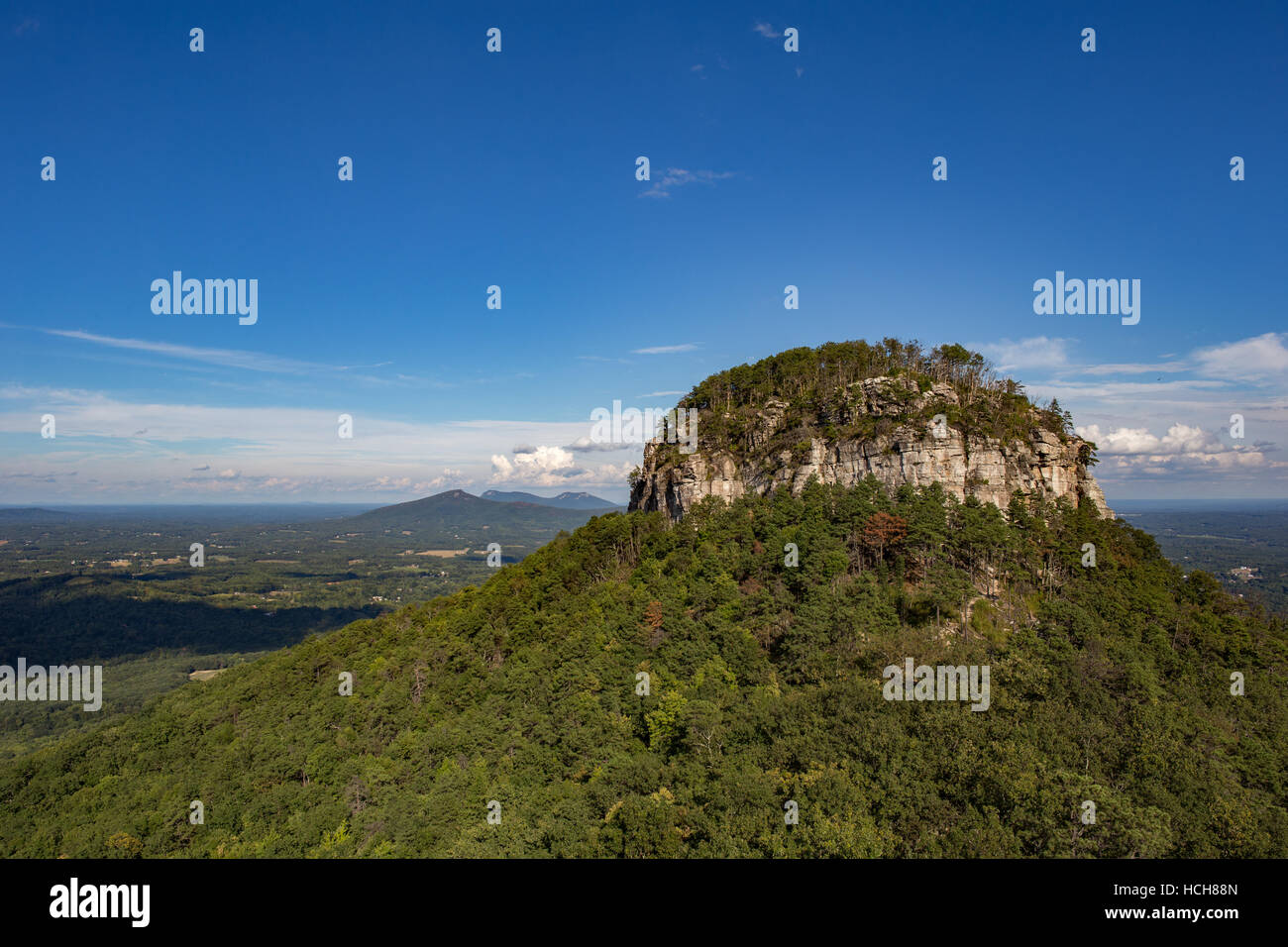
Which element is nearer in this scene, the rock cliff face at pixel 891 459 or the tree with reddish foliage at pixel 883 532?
the tree with reddish foliage at pixel 883 532

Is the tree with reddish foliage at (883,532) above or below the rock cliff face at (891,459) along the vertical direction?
below

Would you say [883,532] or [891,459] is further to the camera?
[891,459]

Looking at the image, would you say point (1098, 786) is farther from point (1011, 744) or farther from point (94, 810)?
point (94, 810)

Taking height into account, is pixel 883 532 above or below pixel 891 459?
below

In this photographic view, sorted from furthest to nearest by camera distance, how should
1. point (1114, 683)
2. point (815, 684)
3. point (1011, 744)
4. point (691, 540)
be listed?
point (691, 540)
point (815, 684)
point (1114, 683)
point (1011, 744)

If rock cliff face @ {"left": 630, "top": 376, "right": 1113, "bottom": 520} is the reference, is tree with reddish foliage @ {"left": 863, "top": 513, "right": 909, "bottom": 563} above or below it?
below

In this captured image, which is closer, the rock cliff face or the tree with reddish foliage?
the tree with reddish foliage
